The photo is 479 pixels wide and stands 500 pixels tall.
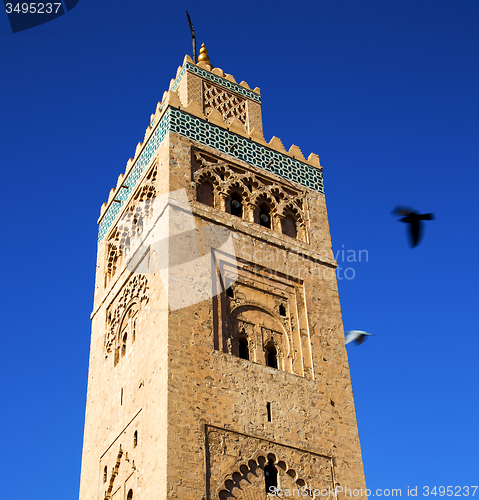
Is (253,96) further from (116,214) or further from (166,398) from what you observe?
(166,398)

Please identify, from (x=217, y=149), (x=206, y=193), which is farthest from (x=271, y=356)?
(x=217, y=149)

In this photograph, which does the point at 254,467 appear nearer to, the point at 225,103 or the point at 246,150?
the point at 246,150

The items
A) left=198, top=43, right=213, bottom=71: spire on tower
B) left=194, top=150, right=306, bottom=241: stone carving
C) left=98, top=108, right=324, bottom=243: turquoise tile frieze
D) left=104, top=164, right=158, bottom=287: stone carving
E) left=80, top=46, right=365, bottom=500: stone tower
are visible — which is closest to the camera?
left=80, top=46, right=365, bottom=500: stone tower

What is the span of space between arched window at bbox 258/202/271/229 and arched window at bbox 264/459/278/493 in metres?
4.55

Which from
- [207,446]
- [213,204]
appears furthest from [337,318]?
[207,446]

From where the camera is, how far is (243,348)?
12.5 metres

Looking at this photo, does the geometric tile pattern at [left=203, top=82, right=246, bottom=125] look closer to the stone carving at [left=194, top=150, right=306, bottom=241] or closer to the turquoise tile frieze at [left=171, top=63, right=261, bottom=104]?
the turquoise tile frieze at [left=171, top=63, right=261, bottom=104]

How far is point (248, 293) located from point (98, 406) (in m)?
3.10

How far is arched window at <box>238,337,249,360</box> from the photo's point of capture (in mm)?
12414

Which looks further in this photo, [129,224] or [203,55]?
[203,55]

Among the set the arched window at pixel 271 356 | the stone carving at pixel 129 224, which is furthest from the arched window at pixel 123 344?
the arched window at pixel 271 356

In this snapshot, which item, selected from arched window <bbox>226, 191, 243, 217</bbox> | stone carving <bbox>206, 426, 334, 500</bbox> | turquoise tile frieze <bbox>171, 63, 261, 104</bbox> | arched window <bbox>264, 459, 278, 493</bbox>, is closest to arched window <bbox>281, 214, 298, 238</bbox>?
arched window <bbox>226, 191, 243, 217</bbox>

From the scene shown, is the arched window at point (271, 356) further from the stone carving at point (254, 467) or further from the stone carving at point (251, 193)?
the stone carving at point (251, 193)

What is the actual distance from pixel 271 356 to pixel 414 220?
4502 mm
